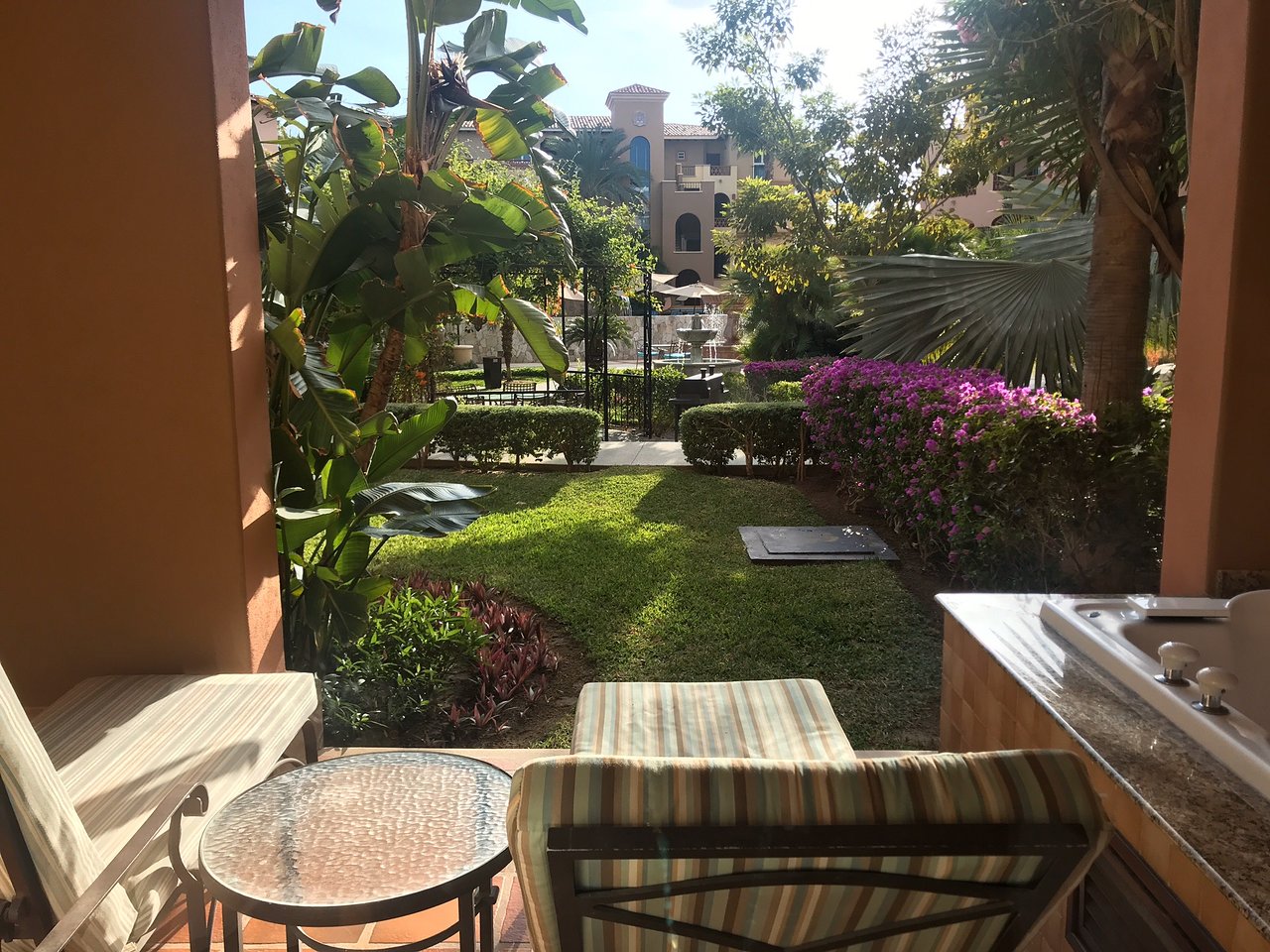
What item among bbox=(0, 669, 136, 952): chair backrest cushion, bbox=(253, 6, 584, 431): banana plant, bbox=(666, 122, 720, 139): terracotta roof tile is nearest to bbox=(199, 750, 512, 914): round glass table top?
bbox=(0, 669, 136, 952): chair backrest cushion

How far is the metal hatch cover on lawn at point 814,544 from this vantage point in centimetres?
676

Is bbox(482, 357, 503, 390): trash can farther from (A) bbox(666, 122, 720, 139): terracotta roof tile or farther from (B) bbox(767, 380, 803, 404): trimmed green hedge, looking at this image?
(A) bbox(666, 122, 720, 139): terracotta roof tile

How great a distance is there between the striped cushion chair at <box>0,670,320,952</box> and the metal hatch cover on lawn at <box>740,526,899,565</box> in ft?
14.7

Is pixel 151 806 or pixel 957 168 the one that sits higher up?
pixel 957 168

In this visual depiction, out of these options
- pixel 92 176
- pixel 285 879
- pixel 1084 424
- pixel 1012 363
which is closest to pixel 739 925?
pixel 285 879

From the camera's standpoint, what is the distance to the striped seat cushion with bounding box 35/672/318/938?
6.33 ft

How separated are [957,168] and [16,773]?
13479 millimetres

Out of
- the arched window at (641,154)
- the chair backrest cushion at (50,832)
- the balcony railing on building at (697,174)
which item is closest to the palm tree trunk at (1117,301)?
the chair backrest cushion at (50,832)

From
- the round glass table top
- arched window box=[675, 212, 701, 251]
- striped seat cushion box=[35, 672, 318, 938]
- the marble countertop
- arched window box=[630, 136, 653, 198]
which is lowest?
striped seat cushion box=[35, 672, 318, 938]

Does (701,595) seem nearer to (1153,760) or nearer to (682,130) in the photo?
(1153,760)

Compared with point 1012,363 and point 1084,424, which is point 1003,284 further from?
point 1084,424

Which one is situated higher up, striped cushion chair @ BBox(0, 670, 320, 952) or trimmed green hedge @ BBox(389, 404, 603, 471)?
striped cushion chair @ BBox(0, 670, 320, 952)

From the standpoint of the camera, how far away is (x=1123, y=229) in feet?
16.9

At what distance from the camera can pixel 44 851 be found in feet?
5.17
